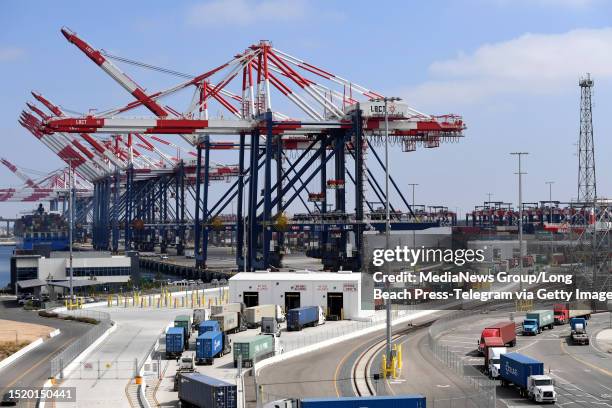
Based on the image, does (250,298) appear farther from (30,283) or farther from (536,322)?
(30,283)

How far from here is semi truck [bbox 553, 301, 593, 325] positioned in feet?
246

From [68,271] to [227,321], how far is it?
165 feet

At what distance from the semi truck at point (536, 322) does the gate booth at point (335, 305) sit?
1472 centimetres

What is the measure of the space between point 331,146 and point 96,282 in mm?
35121

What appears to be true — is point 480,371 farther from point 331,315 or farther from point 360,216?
point 360,216

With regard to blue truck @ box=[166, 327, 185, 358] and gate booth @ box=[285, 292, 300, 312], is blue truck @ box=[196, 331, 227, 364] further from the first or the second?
gate booth @ box=[285, 292, 300, 312]

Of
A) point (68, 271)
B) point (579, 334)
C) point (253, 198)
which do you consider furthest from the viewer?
point (253, 198)

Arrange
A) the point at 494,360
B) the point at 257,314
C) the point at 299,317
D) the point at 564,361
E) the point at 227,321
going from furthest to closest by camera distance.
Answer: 1. the point at 257,314
2. the point at 299,317
3. the point at 227,321
4. the point at 564,361
5. the point at 494,360

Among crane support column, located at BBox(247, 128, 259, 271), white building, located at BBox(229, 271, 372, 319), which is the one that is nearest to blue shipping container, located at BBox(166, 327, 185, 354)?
white building, located at BBox(229, 271, 372, 319)

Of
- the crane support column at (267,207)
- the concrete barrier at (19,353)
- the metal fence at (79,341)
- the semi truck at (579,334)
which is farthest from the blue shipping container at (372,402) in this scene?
the crane support column at (267,207)

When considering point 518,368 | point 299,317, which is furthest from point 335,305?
point 518,368

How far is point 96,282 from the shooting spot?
347 feet

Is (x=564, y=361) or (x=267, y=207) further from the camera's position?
(x=267, y=207)

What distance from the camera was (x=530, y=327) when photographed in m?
67.6
